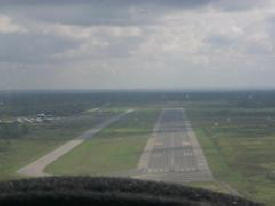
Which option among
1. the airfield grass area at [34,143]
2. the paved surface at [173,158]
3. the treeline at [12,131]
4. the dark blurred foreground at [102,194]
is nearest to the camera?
the dark blurred foreground at [102,194]

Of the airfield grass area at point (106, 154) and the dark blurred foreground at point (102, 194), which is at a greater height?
the dark blurred foreground at point (102, 194)

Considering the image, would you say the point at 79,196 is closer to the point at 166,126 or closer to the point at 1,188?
the point at 1,188

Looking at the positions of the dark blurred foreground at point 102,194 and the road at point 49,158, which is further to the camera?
the road at point 49,158

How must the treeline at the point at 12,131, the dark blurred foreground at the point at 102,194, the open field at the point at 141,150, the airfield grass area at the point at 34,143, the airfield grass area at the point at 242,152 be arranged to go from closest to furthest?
the dark blurred foreground at the point at 102,194 < the airfield grass area at the point at 242,152 < the open field at the point at 141,150 < the airfield grass area at the point at 34,143 < the treeline at the point at 12,131

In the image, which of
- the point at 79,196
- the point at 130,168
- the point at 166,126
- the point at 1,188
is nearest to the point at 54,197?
the point at 79,196

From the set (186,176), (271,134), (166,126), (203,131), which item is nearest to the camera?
(186,176)

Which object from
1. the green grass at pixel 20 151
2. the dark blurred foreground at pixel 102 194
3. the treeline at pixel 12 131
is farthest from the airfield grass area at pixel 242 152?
the treeline at pixel 12 131

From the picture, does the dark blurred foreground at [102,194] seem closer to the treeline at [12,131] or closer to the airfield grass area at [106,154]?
the airfield grass area at [106,154]

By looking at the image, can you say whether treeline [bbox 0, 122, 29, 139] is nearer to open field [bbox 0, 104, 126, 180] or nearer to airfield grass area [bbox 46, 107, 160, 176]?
open field [bbox 0, 104, 126, 180]
